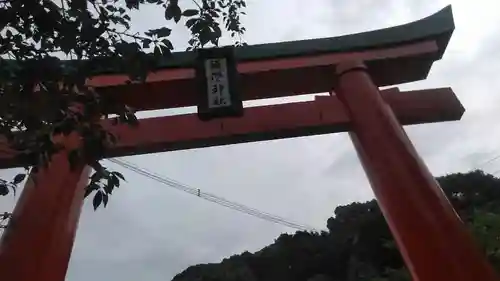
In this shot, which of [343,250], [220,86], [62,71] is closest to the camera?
[62,71]

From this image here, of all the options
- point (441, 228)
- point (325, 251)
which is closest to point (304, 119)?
point (441, 228)

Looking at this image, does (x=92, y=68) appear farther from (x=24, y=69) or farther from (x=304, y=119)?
(x=304, y=119)

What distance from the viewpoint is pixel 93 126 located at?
5.61ft

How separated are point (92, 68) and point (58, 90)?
151 millimetres

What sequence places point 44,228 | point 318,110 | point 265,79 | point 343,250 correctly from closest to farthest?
point 44,228, point 265,79, point 318,110, point 343,250

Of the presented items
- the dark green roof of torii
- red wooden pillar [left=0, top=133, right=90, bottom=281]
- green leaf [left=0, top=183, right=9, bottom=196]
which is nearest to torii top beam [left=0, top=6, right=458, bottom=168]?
the dark green roof of torii

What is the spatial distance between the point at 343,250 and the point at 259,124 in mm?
9183

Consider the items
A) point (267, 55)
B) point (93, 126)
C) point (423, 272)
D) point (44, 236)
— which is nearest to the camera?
point (93, 126)

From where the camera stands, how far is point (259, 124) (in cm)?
457

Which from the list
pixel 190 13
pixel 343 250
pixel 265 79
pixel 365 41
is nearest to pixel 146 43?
pixel 190 13

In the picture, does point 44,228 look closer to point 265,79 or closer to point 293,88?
point 265,79

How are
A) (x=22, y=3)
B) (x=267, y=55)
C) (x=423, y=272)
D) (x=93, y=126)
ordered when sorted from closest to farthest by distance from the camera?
1. (x=22, y=3)
2. (x=93, y=126)
3. (x=423, y=272)
4. (x=267, y=55)

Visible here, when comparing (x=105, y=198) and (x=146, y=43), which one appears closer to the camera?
(x=105, y=198)

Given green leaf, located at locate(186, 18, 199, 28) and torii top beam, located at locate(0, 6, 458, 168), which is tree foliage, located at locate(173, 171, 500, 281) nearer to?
torii top beam, located at locate(0, 6, 458, 168)
